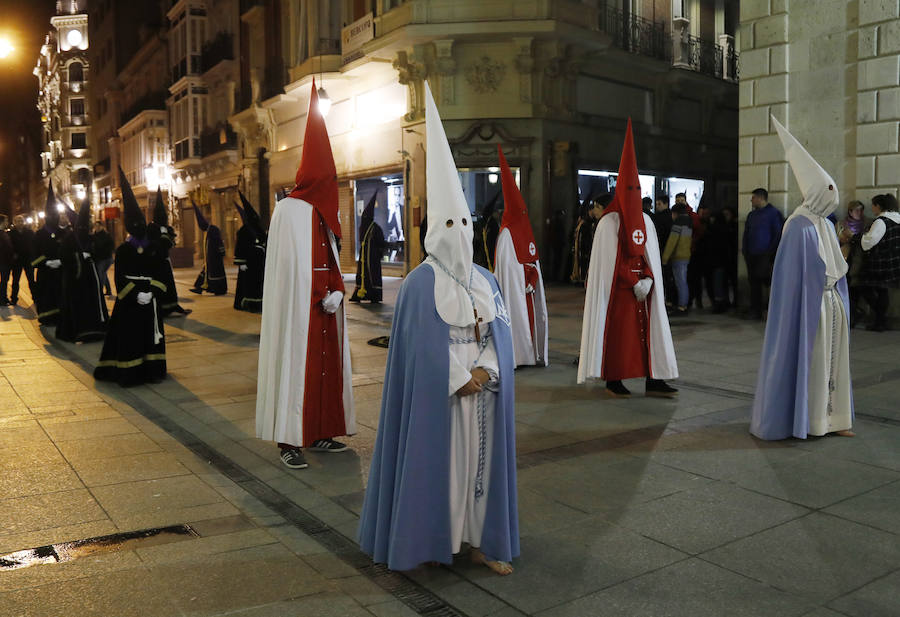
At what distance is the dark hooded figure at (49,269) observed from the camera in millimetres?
13320

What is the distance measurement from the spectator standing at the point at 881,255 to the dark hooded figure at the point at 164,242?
8670mm

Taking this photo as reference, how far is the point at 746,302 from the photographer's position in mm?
12945

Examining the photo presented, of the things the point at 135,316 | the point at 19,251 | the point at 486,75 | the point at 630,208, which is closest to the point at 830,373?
the point at 630,208

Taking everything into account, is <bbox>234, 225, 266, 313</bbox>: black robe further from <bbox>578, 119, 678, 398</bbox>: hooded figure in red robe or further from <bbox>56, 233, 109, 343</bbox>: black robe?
<bbox>578, 119, 678, 398</bbox>: hooded figure in red robe

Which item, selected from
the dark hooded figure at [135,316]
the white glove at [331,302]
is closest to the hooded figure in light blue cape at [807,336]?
the white glove at [331,302]

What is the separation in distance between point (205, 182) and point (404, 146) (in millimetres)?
19697

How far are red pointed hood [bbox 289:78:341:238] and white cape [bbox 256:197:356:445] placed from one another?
7 cm

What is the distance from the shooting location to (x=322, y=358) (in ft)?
17.7

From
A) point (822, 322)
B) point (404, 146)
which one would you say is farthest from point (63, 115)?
point (822, 322)

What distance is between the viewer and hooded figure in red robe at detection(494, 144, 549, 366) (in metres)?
8.58

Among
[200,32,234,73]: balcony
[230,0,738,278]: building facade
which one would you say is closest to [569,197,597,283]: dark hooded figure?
[230,0,738,278]: building facade

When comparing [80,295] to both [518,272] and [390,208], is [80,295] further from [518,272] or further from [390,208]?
[390,208]

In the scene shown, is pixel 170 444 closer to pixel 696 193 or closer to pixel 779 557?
pixel 779 557

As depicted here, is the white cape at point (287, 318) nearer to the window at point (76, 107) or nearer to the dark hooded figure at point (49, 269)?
the dark hooded figure at point (49, 269)
